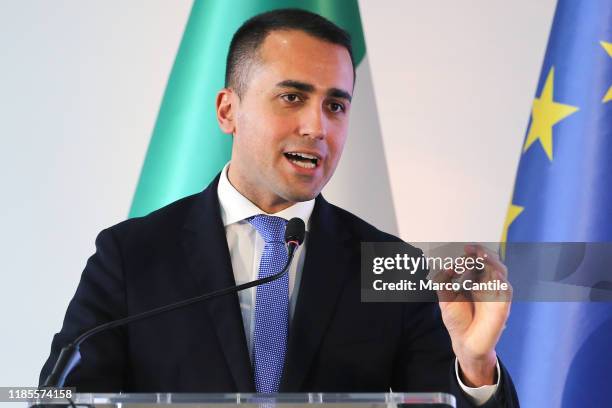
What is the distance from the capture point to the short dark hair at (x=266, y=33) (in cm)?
254

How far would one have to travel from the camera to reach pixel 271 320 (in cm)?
226

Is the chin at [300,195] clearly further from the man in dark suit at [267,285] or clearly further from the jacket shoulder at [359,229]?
the jacket shoulder at [359,229]

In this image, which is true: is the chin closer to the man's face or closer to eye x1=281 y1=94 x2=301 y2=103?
the man's face

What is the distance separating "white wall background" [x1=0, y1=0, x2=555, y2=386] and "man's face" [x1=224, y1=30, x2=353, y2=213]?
1313 mm

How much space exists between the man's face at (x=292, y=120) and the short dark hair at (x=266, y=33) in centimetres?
2

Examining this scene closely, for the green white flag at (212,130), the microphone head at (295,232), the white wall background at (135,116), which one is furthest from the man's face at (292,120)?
the white wall background at (135,116)

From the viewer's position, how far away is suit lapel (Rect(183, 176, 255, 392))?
2.18 m

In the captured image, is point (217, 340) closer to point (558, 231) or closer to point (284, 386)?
point (284, 386)

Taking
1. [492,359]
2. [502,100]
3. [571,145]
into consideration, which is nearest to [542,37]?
[502,100]

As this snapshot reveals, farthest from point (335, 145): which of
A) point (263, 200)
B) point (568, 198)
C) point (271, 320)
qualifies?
point (568, 198)

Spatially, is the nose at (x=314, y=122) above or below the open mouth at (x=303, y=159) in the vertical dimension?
above

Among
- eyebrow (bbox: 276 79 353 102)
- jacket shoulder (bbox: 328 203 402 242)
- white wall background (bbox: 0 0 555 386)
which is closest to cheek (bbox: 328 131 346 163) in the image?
eyebrow (bbox: 276 79 353 102)

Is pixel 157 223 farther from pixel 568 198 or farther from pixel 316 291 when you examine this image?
pixel 568 198

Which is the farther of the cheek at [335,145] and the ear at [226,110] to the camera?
the ear at [226,110]
